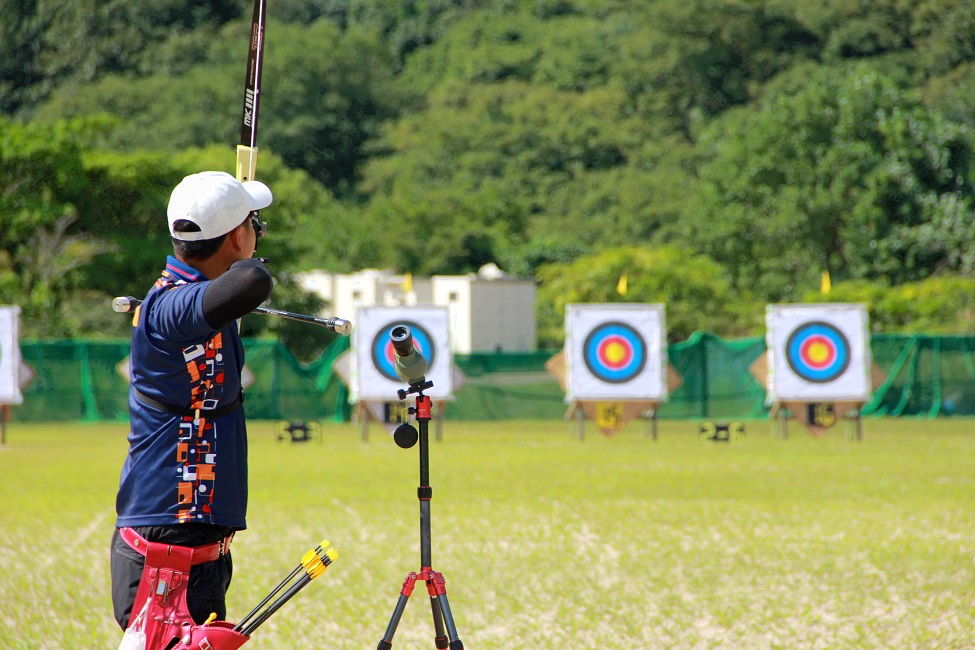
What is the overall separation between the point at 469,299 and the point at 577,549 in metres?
27.5

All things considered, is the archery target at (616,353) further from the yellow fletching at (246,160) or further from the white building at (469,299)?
the white building at (469,299)

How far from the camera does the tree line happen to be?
27.8m

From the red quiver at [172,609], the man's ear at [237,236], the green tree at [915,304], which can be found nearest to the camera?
the red quiver at [172,609]

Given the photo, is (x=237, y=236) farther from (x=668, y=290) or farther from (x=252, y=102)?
(x=668, y=290)

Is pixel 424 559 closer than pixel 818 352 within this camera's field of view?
Yes

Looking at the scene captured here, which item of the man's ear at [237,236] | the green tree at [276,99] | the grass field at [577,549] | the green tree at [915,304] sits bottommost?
the grass field at [577,549]

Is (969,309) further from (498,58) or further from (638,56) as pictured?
(498,58)

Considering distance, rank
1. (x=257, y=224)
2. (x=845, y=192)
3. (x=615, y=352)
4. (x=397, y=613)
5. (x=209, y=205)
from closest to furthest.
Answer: (x=209, y=205) → (x=257, y=224) → (x=397, y=613) → (x=615, y=352) → (x=845, y=192)

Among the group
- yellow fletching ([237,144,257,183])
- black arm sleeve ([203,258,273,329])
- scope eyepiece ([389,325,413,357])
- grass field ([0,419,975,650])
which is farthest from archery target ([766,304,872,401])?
black arm sleeve ([203,258,273,329])

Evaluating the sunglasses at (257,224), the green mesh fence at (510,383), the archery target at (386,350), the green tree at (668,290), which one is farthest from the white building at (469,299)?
the sunglasses at (257,224)

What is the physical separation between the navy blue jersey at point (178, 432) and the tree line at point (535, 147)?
23.3m

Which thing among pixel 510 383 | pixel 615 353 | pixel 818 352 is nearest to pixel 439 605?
pixel 615 353

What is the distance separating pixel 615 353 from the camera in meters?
18.6

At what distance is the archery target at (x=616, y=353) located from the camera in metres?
18.4
